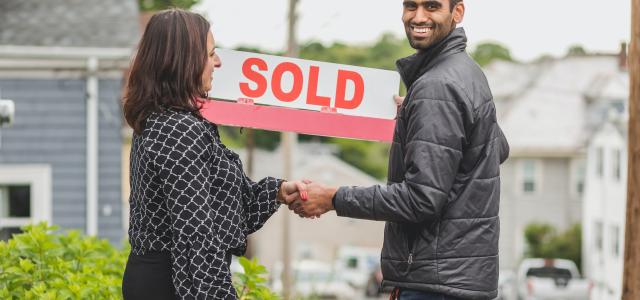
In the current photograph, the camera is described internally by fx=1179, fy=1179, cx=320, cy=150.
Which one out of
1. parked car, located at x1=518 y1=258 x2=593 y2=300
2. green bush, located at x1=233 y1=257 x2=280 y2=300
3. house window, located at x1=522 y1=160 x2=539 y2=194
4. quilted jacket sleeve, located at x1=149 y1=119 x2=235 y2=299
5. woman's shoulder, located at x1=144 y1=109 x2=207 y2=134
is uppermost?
woman's shoulder, located at x1=144 y1=109 x2=207 y2=134

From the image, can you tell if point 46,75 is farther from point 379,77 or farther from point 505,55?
point 505,55

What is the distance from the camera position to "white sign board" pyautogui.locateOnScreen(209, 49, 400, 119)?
4758mm

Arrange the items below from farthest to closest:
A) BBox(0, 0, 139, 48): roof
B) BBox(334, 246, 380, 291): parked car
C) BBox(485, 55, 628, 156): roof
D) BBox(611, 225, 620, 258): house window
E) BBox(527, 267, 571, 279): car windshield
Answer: BBox(334, 246, 380, 291): parked car
BBox(485, 55, 628, 156): roof
BBox(527, 267, 571, 279): car windshield
BBox(611, 225, 620, 258): house window
BBox(0, 0, 139, 48): roof

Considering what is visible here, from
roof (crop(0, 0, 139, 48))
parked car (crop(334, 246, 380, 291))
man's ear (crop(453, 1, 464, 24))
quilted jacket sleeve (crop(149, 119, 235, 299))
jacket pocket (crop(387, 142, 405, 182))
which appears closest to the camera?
quilted jacket sleeve (crop(149, 119, 235, 299))

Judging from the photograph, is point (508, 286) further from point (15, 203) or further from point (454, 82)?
point (454, 82)

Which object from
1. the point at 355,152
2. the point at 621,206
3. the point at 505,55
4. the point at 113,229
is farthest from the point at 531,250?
the point at 505,55

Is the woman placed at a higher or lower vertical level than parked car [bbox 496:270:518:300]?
higher

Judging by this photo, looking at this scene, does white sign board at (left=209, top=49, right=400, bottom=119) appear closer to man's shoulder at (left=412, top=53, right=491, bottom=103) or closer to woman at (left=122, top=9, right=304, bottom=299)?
man's shoulder at (left=412, top=53, right=491, bottom=103)

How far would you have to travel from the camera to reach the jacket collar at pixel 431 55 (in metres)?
3.78

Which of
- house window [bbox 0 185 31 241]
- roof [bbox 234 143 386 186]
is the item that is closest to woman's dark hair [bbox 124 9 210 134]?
house window [bbox 0 185 31 241]

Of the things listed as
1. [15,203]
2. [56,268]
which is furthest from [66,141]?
[56,268]

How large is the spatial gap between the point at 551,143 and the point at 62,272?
42.9 m

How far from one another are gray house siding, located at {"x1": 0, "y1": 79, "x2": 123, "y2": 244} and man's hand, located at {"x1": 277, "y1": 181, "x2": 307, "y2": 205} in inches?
448

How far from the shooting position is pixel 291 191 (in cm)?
399
